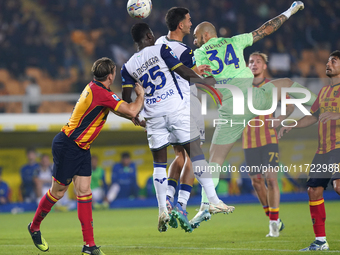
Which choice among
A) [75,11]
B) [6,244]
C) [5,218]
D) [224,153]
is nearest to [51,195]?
[6,244]

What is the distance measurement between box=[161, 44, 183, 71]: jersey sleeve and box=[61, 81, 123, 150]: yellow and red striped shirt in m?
0.78

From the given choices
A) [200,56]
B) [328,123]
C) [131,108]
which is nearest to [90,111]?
[131,108]

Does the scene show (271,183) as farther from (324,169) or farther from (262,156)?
(324,169)

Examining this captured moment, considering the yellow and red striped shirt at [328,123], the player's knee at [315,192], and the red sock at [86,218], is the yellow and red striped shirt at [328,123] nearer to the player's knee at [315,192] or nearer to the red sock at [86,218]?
the player's knee at [315,192]

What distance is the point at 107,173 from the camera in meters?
16.2

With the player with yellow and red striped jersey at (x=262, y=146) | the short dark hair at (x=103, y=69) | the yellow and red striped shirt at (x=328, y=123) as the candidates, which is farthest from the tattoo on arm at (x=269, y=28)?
the short dark hair at (x=103, y=69)

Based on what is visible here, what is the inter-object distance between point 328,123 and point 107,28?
13.8 meters

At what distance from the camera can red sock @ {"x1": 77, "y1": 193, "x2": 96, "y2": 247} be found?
5891 millimetres

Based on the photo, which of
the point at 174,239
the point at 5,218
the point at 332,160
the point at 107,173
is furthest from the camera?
the point at 107,173

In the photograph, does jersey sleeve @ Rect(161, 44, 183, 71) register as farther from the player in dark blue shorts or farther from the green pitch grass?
the green pitch grass

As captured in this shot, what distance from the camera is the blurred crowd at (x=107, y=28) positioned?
58.3ft

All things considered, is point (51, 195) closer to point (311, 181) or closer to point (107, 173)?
point (311, 181)

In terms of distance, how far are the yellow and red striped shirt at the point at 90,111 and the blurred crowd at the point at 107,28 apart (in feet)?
37.3

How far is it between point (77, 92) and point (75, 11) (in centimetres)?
478
